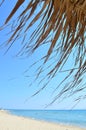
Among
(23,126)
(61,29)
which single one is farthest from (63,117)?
(61,29)

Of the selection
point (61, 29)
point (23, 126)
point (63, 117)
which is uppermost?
point (61, 29)

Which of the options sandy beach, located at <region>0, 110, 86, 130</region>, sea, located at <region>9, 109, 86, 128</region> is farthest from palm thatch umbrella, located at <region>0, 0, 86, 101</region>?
sea, located at <region>9, 109, 86, 128</region>

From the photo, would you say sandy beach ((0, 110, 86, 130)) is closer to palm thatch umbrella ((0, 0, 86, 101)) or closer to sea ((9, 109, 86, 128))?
sea ((9, 109, 86, 128))

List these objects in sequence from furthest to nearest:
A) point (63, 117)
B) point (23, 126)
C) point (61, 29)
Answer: point (63, 117)
point (23, 126)
point (61, 29)

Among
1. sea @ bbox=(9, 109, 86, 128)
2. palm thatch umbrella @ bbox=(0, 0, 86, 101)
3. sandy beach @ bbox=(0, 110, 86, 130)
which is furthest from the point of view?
sea @ bbox=(9, 109, 86, 128)

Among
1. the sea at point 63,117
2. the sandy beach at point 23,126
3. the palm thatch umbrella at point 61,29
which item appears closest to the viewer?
the palm thatch umbrella at point 61,29

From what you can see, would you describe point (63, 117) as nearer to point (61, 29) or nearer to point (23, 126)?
point (23, 126)

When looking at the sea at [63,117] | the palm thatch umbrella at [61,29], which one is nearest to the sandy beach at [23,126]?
the sea at [63,117]

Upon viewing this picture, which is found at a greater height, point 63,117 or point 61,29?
point 61,29

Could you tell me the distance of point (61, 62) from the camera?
828mm

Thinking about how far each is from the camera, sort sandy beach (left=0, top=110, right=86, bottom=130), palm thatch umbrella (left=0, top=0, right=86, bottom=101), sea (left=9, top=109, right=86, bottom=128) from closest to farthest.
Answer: palm thatch umbrella (left=0, top=0, right=86, bottom=101)
sandy beach (left=0, top=110, right=86, bottom=130)
sea (left=9, top=109, right=86, bottom=128)

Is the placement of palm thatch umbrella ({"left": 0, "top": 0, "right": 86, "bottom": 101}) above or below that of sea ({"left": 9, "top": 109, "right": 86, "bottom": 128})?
above

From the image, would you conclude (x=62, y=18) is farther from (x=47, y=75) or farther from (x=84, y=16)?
(x=47, y=75)

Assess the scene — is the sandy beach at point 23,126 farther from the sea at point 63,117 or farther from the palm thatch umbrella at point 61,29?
the palm thatch umbrella at point 61,29
